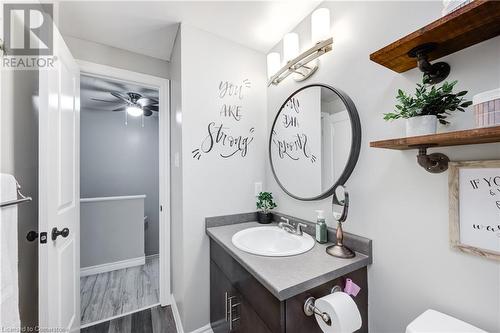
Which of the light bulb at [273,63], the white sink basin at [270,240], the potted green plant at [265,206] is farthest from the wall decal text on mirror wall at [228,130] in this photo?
the white sink basin at [270,240]

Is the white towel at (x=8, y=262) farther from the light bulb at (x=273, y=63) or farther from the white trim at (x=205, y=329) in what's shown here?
the light bulb at (x=273, y=63)

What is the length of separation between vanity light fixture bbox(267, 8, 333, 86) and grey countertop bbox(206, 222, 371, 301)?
44.3 inches

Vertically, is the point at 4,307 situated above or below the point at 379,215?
below

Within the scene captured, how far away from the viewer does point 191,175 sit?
150cm

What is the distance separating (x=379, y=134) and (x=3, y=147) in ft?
5.80

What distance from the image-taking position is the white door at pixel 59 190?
103cm

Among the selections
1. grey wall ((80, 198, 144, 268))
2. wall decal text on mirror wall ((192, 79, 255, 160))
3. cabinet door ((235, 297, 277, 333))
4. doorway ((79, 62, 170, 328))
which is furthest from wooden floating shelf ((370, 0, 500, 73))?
grey wall ((80, 198, 144, 268))

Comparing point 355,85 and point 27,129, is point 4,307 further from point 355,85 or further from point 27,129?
point 355,85

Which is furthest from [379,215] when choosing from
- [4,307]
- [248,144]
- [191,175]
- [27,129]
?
[27,129]

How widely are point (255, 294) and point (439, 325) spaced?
0.67 meters

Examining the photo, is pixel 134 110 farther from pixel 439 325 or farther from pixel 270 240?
pixel 439 325

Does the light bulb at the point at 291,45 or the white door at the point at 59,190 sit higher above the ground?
the light bulb at the point at 291,45

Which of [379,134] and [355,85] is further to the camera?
[355,85]

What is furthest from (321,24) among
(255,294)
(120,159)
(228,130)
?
(120,159)
